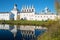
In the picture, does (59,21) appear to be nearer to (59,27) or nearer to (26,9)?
(59,27)

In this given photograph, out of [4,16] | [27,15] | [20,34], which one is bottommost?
[20,34]

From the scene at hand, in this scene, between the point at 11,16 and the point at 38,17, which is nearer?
the point at 38,17

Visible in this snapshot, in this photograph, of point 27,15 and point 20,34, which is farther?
point 27,15

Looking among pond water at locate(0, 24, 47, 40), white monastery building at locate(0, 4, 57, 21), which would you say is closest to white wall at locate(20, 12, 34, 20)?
white monastery building at locate(0, 4, 57, 21)

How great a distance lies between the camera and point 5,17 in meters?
77.9

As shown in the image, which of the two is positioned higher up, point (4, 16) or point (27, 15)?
point (27, 15)

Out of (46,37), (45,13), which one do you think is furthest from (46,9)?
(46,37)

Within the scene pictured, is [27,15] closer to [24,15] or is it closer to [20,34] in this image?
[24,15]

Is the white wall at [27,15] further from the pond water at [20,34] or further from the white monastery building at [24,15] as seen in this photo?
the pond water at [20,34]

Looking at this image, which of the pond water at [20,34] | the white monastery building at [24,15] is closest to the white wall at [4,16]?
the white monastery building at [24,15]

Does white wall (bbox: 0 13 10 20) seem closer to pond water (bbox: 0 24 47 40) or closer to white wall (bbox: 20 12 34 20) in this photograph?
white wall (bbox: 20 12 34 20)

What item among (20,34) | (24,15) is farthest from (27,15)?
(20,34)

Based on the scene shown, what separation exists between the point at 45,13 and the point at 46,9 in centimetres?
533

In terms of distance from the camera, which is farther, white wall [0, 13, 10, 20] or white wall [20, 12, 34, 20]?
white wall [0, 13, 10, 20]
